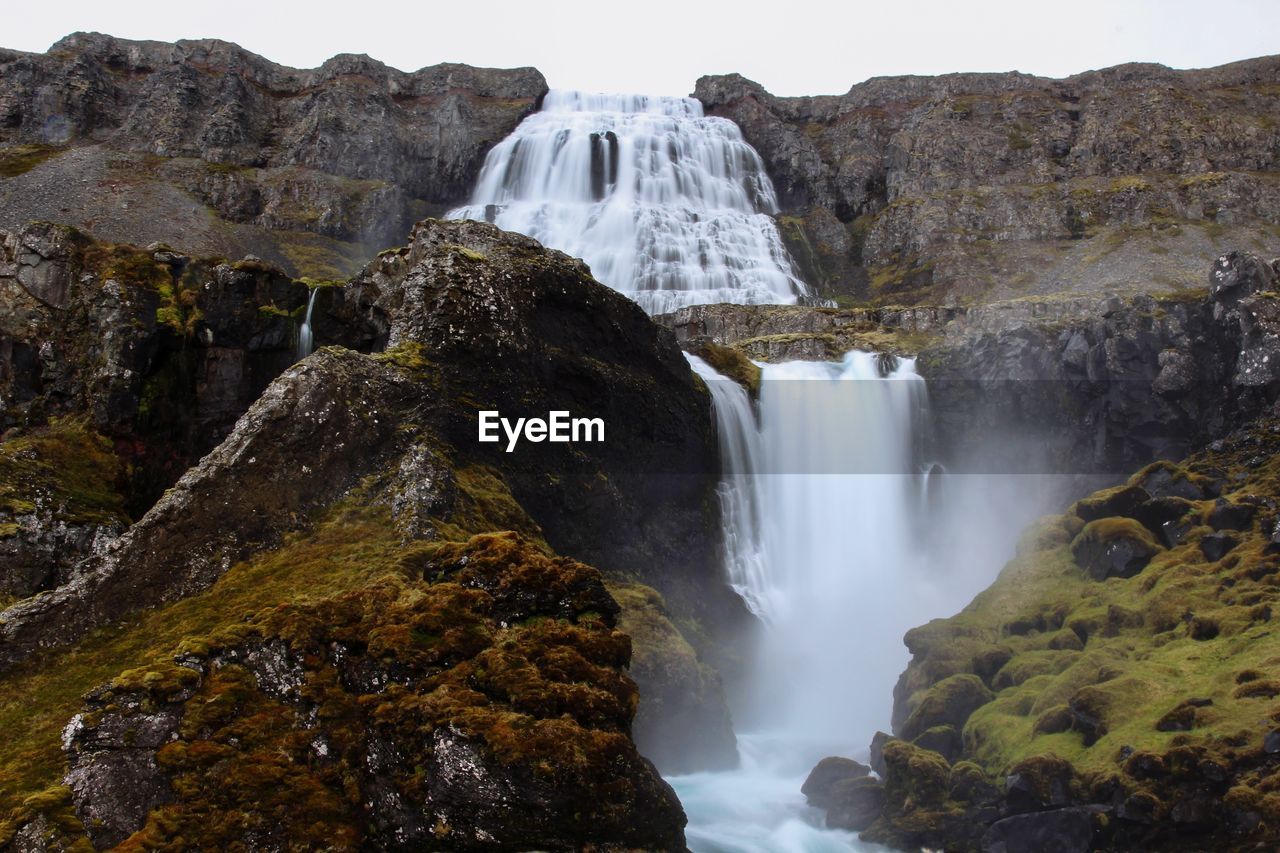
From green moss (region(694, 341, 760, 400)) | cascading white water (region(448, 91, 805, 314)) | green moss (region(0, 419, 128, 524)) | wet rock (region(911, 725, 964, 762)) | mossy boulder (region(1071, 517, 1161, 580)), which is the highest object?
cascading white water (region(448, 91, 805, 314))

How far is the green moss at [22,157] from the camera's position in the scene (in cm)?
7450

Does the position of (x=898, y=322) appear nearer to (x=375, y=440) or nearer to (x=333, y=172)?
(x=375, y=440)

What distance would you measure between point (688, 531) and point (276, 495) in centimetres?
1514

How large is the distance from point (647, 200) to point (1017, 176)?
39061 mm

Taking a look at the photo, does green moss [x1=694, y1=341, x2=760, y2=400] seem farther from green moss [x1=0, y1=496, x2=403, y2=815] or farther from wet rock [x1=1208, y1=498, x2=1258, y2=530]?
green moss [x1=0, y1=496, x2=403, y2=815]

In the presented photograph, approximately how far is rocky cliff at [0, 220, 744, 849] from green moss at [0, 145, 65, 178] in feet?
190

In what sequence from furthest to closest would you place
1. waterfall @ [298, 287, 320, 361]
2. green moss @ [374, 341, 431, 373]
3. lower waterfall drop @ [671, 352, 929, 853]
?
waterfall @ [298, 287, 320, 361], lower waterfall drop @ [671, 352, 929, 853], green moss @ [374, 341, 431, 373]

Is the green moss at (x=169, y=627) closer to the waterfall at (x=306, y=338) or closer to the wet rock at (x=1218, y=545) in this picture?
the waterfall at (x=306, y=338)

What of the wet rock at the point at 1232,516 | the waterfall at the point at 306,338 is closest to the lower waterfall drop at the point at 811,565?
the wet rock at the point at 1232,516

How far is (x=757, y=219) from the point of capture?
81688 mm

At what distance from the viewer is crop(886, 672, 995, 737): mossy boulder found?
23328 mm

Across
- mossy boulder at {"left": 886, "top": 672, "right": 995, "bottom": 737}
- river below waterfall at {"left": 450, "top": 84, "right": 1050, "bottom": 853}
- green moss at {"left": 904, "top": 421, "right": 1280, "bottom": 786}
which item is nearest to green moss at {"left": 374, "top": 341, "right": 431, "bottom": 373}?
river below waterfall at {"left": 450, "top": 84, "right": 1050, "bottom": 853}

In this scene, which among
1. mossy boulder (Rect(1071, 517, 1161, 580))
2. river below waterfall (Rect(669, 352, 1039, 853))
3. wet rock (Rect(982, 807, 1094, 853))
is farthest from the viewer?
river below waterfall (Rect(669, 352, 1039, 853))

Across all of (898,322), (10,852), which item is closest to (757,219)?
(898,322)
